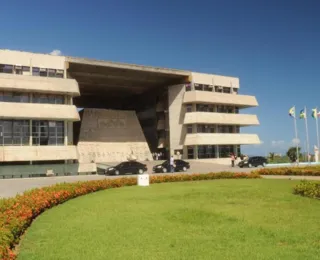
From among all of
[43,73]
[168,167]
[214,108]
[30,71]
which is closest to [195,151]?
[214,108]

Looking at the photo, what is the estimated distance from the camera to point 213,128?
5994 centimetres

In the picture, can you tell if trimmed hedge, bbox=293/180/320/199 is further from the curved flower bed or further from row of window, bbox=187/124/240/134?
row of window, bbox=187/124/240/134

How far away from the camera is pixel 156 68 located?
176 ft

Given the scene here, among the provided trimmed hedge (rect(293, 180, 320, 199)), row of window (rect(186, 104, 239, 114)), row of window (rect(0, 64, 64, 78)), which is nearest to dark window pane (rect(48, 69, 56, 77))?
row of window (rect(0, 64, 64, 78))

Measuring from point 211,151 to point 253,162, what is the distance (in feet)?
33.9

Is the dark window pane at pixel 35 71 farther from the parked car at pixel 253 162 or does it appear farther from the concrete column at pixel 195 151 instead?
the parked car at pixel 253 162

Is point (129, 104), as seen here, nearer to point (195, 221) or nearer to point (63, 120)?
point (63, 120)

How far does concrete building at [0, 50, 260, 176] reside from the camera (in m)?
42.9

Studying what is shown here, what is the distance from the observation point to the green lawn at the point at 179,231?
26.8ft

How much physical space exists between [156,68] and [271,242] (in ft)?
152

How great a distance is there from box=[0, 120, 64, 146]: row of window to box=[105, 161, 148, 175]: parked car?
9.93 meters

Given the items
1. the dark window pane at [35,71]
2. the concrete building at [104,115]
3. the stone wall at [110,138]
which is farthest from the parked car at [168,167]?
the dark window pane at [35,71]

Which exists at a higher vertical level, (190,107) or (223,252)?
(190,107)

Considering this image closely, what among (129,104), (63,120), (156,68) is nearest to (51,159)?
(63,120)
